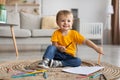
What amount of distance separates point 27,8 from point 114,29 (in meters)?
2.01

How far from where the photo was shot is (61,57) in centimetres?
182

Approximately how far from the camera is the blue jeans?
1.72m

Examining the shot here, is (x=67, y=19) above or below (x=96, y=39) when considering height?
above

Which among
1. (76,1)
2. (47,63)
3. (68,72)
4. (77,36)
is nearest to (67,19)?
(77,36)

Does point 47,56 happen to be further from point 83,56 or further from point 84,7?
point 84,7

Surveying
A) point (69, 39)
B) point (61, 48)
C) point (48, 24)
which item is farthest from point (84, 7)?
point (61, 48)

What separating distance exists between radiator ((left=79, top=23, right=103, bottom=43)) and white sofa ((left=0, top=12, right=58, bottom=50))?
120cm

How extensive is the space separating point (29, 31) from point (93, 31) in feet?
6.33

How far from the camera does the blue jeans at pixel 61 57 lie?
1.72 meters

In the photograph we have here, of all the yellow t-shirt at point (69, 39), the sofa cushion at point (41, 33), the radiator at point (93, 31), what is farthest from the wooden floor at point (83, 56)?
the radiator at point (93, 31)

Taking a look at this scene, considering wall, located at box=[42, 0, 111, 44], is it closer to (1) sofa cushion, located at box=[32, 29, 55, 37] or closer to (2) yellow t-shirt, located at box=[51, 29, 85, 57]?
(1) sofa cushion, located at box=[32, 29, 55, 37]

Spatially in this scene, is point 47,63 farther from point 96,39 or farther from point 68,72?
point 96,39

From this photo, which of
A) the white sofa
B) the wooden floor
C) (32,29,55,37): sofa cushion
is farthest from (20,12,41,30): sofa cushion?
the wooden floor

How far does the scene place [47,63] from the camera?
168 cm
